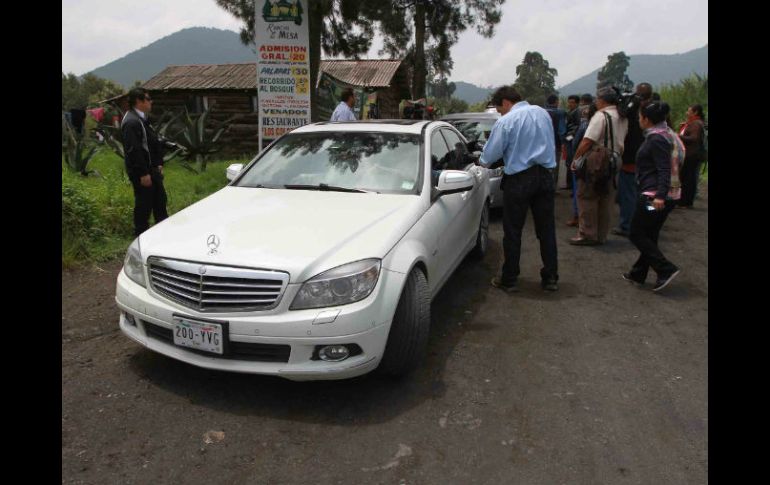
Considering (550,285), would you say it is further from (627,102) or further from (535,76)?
(535,76)

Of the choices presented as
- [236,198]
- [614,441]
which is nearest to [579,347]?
[614,441]

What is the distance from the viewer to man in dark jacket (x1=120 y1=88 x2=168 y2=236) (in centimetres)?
570

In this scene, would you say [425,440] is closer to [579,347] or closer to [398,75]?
[579,347]

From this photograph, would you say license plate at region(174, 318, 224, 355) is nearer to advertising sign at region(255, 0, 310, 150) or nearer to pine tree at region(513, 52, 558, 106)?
advertising sign at region(255, 0, 310, 150)

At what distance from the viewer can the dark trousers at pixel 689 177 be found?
8.57 m

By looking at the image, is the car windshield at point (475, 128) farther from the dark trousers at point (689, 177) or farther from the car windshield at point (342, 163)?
the car windshield at point (342, 163)

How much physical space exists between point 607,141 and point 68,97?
7132 cm

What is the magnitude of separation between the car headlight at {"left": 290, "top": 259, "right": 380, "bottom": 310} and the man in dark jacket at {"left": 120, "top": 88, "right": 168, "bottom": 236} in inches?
141

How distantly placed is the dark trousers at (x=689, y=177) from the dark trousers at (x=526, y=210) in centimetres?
460

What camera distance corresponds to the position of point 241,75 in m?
23.3

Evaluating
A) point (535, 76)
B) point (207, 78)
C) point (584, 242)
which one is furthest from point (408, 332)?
point (535, 76)

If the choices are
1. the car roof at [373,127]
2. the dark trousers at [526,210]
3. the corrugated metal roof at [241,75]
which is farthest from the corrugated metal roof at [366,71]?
the dark trousers at [526,210]

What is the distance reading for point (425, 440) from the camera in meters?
2.86

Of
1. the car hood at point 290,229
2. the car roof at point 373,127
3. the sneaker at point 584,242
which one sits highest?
the car roof at point 373,127
